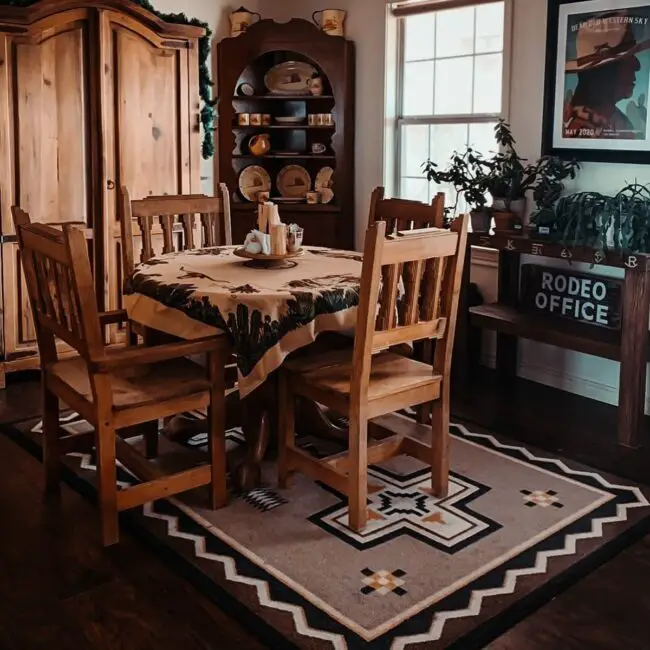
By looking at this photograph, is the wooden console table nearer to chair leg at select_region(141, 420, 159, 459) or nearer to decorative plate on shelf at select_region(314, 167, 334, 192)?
decorative plate on shelf at select_region(314, 167, 334, 192)

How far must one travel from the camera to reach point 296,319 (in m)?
2.78

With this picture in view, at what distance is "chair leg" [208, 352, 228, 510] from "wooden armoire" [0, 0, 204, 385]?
1.89m

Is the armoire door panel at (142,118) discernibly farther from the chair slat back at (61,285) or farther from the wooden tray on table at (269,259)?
the chair slat back at (61,285)

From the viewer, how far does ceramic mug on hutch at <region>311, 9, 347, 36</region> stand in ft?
16.8

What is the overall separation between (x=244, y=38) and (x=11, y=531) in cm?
349

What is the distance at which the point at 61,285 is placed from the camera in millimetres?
2654

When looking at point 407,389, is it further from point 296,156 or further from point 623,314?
point 296,156

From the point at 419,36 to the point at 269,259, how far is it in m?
2.38

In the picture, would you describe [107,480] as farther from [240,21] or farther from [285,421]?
[240,21]

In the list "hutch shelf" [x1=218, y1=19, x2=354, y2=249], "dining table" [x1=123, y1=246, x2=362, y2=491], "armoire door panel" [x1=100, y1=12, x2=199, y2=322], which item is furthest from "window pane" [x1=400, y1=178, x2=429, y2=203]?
"dining table" [x1=123, y1=246, x2=362, y2=491]

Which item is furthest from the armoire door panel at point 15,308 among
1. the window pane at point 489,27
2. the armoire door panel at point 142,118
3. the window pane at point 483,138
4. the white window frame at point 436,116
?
the window pane at point 489,27

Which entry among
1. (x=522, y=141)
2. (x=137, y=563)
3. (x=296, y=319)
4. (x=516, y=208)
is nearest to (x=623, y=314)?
(x=516, y=208)

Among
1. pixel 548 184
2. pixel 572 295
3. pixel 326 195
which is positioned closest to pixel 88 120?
pixel 326 195

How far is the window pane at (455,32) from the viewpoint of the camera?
15.3 feet
